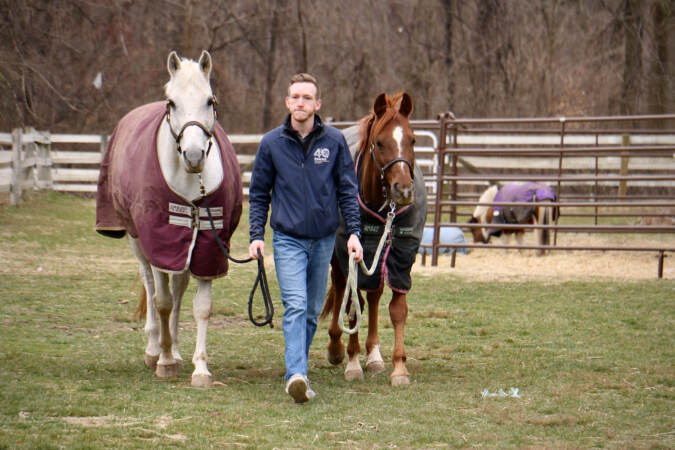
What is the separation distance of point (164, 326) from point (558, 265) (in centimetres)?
679

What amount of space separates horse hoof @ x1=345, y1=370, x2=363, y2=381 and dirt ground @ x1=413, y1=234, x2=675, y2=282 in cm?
442

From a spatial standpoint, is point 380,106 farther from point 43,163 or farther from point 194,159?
point 43,163

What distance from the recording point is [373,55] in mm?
23750

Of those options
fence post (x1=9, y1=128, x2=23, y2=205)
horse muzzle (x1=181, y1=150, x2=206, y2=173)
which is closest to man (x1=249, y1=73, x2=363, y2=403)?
horse muzzle (x1=181, y1=150, x2=206, y2=173)

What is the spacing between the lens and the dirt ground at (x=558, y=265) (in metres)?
9.45

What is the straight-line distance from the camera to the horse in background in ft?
37.3

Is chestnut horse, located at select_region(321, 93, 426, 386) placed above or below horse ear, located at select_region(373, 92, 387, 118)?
below

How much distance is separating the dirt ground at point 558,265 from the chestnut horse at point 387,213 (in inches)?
168

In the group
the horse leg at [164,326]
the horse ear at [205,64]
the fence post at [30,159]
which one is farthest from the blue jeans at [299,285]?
the fence post at [30,159]

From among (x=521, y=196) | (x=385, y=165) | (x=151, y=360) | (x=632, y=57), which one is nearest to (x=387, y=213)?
(x=385, y=165)

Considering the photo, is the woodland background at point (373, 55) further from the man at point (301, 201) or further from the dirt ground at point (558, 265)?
the man at point (301, 201)

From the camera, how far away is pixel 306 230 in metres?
4.38

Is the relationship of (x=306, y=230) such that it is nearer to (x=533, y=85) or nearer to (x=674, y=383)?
(x=674, y=383)

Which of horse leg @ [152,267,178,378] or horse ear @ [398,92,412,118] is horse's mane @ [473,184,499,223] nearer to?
horse ear @ [398,92,412,118]
